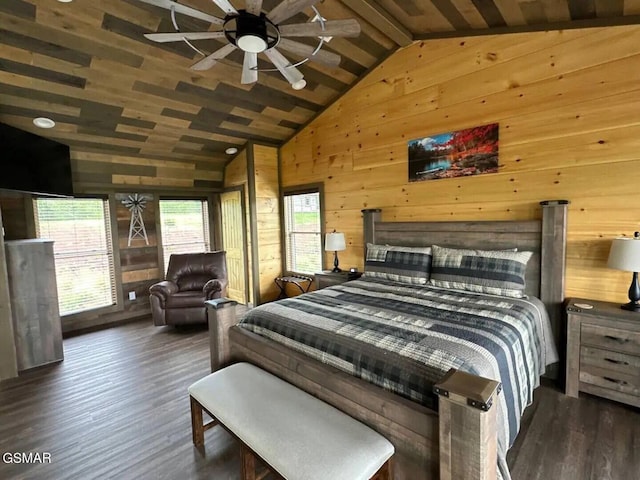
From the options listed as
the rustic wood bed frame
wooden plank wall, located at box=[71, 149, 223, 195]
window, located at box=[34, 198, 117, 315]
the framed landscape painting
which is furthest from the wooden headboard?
window, located at box=[34, 198, 117, 315]

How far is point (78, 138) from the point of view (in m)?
3.81

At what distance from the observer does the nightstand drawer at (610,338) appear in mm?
2160

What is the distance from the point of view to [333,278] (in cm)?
396

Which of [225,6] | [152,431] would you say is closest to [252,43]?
[225,6]

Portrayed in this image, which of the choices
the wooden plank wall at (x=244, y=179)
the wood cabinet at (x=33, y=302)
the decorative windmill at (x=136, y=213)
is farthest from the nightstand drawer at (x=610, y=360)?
the decorative windmill at (x=136, y=213)

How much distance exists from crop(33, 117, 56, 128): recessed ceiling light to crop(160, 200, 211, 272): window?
180 centimetres

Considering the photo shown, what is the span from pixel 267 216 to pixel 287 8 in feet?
11.6

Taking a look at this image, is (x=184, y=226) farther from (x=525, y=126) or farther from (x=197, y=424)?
(x=525, y=126)

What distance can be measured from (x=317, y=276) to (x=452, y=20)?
310 centimetres

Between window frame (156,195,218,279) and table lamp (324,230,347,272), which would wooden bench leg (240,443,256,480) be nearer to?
table lamp (324,230,347,272)

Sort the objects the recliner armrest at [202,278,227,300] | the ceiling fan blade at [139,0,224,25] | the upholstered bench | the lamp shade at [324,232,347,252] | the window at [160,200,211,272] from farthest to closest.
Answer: the window at [160,200,211,272] → the recliner armrest at [202,278,227,300] → the lamp shade at [324,232,347,252] → the ceiling fan blade at [139,0,224,25] → the upholstered bench

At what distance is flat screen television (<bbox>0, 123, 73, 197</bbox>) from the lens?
115 inches

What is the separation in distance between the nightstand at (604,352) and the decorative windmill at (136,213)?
17.4 feet

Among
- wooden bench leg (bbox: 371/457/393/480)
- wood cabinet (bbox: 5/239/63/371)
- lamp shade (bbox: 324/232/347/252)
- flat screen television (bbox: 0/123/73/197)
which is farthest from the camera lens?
lamp shade (bbox: 324/232/347/252)
